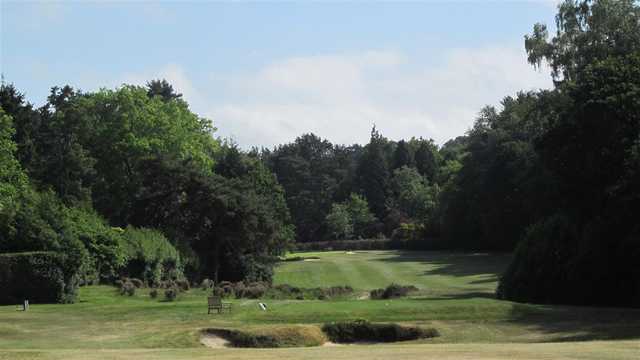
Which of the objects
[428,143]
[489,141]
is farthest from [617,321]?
[428,143]

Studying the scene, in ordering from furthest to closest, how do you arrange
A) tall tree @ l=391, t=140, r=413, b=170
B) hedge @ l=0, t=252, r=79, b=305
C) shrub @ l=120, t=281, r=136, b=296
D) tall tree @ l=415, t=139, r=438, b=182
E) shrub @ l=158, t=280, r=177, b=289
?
1. tall tree @ l=415, t=139, r=438, b=182
2. tall tree @ l=391, t=140, r=413, b=170
3. shrub @ l=158, t=280, r=177, b=289
4. shrub @ l=120, t=281, r=136, b=296
5. hedge @ l=0, t=252, r=79, b=305

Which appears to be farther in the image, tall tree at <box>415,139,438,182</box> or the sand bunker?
tall tree at <box>415,139,438,182</box>

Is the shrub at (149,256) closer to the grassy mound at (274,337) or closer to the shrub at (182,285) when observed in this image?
the shrub at (182,285)

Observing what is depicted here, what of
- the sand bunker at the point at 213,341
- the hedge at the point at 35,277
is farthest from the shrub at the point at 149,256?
the sand bunker at the point at 213,341

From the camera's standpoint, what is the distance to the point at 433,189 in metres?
142

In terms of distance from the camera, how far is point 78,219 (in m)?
52.0

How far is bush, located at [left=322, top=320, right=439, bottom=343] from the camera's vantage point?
34094 mm

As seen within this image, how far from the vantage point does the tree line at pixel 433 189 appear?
134 feet

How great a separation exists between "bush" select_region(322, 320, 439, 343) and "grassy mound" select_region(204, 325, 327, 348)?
0.73 meters

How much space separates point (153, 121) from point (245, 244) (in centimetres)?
1863

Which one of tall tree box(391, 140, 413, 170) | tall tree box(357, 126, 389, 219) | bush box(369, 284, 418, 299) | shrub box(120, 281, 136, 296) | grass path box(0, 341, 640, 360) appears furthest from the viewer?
tall tree box(391, 140, 413, 170)

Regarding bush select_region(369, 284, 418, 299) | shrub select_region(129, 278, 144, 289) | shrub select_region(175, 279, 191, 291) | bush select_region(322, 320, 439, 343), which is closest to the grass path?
bush select_region(322, 320, 439, 343)

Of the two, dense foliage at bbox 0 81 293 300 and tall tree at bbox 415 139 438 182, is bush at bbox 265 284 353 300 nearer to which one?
dense foliage at bbox 0 81 293 300

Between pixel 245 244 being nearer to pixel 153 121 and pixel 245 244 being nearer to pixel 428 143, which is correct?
pixel 153 121
